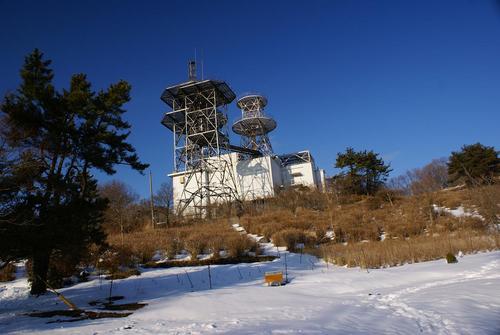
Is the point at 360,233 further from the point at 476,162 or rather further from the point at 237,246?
the point at 476,162

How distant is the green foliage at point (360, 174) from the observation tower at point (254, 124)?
12.0 meters

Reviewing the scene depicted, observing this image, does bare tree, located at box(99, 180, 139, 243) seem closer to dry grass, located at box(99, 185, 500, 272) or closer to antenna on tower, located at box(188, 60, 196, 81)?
dry grass, located at box(99, 185, 500, 272)

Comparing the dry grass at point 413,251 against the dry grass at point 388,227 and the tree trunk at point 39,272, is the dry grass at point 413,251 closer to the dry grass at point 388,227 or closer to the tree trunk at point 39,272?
the dry grass at point 388,227

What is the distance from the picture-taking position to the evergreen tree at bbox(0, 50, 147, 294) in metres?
9.55

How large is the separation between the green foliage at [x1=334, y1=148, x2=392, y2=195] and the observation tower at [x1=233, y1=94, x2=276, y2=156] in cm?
1201

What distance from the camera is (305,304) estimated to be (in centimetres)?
759

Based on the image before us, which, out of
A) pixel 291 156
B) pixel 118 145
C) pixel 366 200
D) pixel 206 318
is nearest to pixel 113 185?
pixel 291 156

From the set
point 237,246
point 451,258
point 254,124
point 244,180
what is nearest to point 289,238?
point 237,246

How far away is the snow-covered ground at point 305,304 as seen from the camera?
5.51 m

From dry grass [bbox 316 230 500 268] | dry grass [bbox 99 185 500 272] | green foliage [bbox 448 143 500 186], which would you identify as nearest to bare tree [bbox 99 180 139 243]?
dry grass [bbox 99 185 500 272]

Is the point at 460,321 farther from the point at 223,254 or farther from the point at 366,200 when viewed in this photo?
the point at 366,200

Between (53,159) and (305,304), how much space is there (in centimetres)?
952

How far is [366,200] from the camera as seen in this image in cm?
2919

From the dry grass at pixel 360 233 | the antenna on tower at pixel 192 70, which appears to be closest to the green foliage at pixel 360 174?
the dry grass at pixel 360 233
